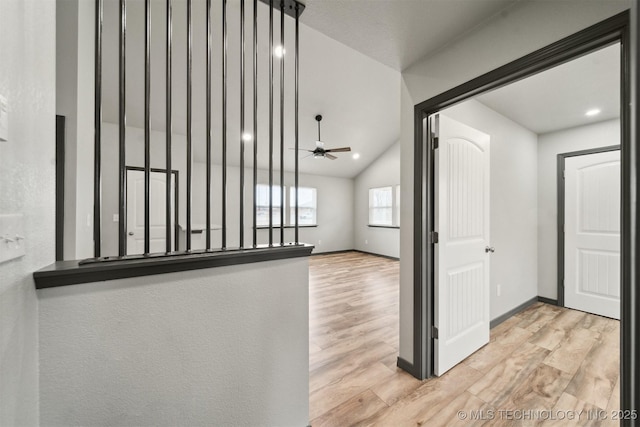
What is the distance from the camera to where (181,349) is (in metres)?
1.02

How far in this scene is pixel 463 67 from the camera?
5.45 ft

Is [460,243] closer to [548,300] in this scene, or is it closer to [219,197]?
[548,300]

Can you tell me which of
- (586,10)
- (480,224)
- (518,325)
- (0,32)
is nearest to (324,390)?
(480,224)

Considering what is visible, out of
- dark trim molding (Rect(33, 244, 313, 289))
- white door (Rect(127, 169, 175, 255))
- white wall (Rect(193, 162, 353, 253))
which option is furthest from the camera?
white wall (Rect(193, 162, 353, 253))

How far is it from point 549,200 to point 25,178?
4.60 meters

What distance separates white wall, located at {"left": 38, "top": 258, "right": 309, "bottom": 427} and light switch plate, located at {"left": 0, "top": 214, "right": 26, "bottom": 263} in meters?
0.22

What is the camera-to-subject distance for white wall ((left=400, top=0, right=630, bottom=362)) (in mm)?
1240

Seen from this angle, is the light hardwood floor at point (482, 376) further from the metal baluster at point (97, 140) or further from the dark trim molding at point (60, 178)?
the dark trim molding at point (60, 178)

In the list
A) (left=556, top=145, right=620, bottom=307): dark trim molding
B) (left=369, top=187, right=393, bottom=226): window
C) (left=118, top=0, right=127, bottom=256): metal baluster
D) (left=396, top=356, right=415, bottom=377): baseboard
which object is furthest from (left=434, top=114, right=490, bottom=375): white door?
(left=369, top=187, right=393, bottom=226): window

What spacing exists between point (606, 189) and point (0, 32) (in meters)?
4.59

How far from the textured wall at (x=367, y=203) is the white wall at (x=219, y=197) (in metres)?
0.31

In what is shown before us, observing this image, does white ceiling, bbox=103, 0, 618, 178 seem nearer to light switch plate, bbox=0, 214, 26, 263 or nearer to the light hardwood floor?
light switch plate, bbox=0, 214, 26, 263

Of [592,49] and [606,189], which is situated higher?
[592,49]

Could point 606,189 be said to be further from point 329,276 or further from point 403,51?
point 329,276
